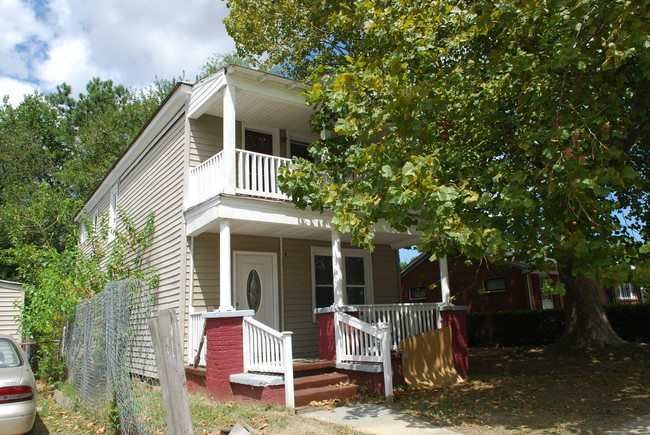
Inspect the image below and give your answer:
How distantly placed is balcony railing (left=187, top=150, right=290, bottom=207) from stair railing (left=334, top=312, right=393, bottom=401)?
287 cm

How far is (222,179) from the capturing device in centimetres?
924

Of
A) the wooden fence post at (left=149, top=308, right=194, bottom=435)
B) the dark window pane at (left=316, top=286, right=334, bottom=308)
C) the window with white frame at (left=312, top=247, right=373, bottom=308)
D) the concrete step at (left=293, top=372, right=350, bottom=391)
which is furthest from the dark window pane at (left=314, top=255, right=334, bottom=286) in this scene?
the wooden fence post at (left=149, top=308, right=194, bottom=435)

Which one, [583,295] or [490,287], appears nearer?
[583,295]

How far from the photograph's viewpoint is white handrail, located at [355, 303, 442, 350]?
9.80 meters

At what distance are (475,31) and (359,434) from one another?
6.00 meters

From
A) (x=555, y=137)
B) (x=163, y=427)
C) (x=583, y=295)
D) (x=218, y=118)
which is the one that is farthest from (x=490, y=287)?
(x=163, y=427)

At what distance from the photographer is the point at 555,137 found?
6.05 meters

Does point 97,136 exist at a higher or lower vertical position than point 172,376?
higher

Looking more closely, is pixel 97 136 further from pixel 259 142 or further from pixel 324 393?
pixel 324 393

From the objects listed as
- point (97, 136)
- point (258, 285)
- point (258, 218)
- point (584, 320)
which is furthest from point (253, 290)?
point (97, 136)

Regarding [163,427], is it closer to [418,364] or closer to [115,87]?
[418,364]

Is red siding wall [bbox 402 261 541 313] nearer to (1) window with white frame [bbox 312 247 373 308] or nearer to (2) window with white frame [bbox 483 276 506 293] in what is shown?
(2) window with white frame [bbox 483 276 506 293]

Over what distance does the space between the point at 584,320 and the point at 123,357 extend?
12.1m

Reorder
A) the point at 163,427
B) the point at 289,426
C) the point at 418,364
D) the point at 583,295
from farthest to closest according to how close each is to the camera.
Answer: the point at 583,295, the point at 418,364, the point at 289,426, the point at 163,427
